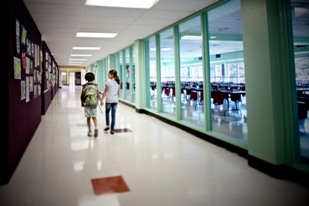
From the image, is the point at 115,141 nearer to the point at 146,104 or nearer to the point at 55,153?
the point at 55,153

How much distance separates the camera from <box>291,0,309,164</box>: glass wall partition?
350cm

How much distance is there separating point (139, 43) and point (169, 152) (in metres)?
5.55

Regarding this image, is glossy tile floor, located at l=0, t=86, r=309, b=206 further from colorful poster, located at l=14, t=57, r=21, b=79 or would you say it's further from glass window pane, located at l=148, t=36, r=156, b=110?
glass window pane, located at l=148, t=36, r=156, b=110

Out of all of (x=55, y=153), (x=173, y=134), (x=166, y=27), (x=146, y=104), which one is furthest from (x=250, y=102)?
(x=146, y=104)

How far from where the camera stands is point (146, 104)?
8.85 meters

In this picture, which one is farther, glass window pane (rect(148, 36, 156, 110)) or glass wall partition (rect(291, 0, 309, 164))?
glass window pane (rect(148, 36, 156, 110))

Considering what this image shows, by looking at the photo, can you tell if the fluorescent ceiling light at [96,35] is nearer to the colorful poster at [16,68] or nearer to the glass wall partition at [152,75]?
the glass wall partition at [152,75]

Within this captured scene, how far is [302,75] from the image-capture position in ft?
12.1

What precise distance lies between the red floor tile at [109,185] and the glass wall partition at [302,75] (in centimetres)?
243

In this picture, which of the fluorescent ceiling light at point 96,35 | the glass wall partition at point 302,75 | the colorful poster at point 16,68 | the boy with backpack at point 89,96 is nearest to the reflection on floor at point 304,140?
the glass wall partition at point 302,75

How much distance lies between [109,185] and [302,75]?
3.12 meters

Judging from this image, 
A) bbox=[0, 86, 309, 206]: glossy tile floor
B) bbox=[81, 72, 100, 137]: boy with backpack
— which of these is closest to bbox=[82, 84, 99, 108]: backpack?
bbox=[81, 72, 100, 137]: boy with backpack

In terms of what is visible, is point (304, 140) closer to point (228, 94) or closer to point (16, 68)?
point (228, 94)

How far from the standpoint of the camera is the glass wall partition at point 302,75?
350cm
